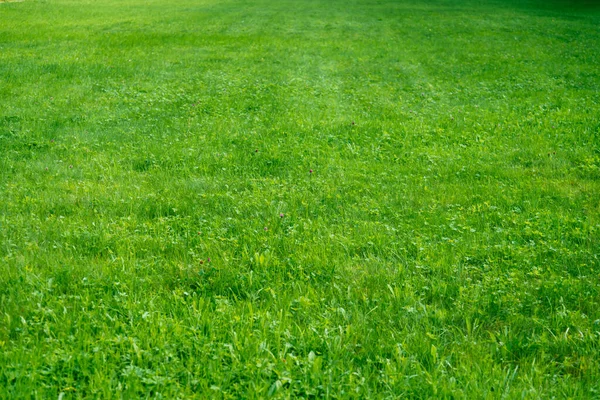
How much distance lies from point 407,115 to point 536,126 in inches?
81.0

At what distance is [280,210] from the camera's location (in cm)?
598

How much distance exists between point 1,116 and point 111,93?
8.07 ft

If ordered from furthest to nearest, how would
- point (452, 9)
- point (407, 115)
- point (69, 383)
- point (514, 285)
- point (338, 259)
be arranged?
point (452, 9), point (407, 115), point (338, 259), point (514, 285), point (69, 383)

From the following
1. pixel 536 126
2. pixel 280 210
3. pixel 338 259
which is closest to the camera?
pixel 338 259

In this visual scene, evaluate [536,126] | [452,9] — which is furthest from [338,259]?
[452,9]

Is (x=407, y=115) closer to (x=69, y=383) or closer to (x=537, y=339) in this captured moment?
(x=537, y=339)

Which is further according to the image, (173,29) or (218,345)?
(173,29)

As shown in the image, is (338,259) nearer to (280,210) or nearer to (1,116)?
(280,210)

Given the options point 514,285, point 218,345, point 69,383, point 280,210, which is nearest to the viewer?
point 69,383

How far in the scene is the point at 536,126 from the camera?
9.30 metres

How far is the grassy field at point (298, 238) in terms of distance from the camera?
11.8 feet

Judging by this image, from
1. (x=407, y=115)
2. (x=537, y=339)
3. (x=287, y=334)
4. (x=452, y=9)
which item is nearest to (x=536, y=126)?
(x=407, y=115)

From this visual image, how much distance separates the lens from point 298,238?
535 centimetres

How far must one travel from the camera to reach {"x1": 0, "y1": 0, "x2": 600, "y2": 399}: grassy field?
3.60 metres
